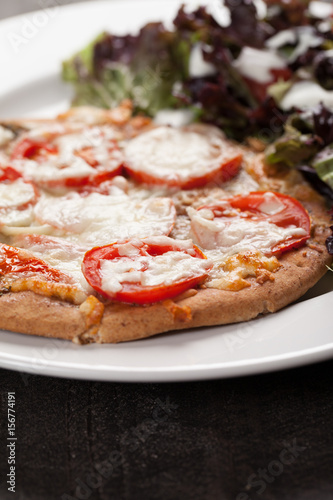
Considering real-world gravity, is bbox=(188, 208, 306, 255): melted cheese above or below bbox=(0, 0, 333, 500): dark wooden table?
above

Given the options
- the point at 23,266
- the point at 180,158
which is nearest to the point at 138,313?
the point at 23,266

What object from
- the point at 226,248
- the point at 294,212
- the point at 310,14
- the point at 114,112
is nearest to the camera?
the point at 226,248

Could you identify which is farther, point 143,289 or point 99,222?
point 99,222

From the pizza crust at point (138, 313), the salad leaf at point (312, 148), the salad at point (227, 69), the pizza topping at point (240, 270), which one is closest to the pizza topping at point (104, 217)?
the pizza topping at point (240, 270)

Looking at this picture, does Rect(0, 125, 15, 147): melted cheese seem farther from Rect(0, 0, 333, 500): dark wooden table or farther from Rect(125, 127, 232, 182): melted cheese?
Rect(0, 0, 333, 500): dark wooden table

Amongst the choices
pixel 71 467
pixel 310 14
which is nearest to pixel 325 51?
pixel 310 14

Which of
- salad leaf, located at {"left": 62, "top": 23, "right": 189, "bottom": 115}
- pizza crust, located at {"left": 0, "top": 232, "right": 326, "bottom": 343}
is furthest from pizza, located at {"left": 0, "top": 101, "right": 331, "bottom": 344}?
salad leaf, located at {"left": 62, "top": 23, "right": 189, "bottom": 115}

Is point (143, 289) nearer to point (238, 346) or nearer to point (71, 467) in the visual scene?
point (238, 346)
